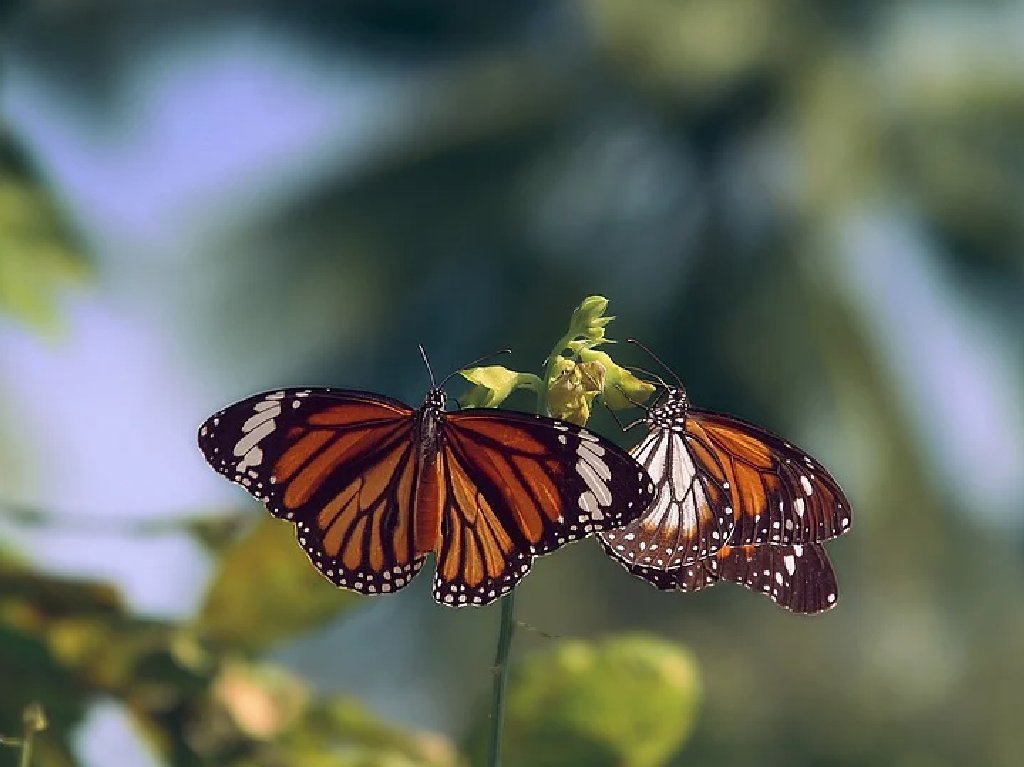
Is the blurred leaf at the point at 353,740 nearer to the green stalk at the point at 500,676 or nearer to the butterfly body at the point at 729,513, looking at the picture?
the butterfly body at the point at 729,513

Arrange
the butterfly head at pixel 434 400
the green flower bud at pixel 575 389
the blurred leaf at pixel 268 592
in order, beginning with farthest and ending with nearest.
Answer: the blurred leaf at pixel 268 592, the butterfly head at pixel 434 400, the green flower bud at pixel 575 389

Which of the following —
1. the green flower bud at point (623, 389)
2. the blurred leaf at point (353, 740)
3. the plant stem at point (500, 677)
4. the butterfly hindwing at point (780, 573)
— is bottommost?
the plant stem at point (500, 677)

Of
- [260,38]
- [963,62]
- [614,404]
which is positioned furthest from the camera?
[963,62]

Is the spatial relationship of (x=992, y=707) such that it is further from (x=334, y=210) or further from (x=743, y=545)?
(x=743, y=545)

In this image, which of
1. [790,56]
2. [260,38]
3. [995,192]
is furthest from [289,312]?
[995,192]

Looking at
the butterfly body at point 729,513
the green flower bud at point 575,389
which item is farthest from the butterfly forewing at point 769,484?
the green flower bud at point 575,389

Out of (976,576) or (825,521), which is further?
(976,576)

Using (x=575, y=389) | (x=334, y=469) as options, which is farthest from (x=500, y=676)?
(x=334, y=469)
